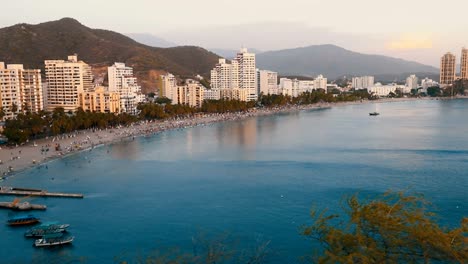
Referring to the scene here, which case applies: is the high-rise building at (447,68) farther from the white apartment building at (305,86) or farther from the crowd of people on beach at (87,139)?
the crowd of people on beach at (87,139)

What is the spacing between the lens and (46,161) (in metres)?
16.9

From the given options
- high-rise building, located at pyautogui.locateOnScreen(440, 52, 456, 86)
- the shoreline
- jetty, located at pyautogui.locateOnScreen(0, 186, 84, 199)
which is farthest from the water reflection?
high-rise building, located at pyautogui.locateOnScreen(440, 52, 456, 86)

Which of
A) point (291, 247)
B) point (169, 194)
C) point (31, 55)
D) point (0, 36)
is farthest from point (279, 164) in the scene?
point (0, 36)

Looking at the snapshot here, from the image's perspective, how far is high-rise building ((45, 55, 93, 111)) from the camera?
103 feet

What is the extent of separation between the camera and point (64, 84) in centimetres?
3153

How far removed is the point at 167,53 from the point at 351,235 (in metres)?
78.1

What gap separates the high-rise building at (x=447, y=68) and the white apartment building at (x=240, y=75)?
47.1 metres

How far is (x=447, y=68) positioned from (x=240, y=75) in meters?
49.9

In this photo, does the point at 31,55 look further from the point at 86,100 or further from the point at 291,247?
the point at 291,247

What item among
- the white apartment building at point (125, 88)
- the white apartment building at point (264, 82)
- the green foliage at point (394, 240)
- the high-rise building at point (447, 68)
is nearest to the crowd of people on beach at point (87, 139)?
the white apartment building at point (125, 88)

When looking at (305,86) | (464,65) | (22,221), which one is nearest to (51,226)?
(22,221)

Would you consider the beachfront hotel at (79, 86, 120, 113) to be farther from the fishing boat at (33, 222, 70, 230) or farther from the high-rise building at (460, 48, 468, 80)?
the high-rise building at (460, 48, 468, 80)

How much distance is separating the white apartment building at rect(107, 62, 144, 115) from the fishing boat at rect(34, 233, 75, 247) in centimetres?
2244

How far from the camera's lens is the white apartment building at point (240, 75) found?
46938mm
